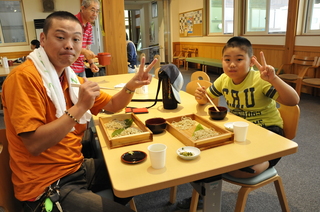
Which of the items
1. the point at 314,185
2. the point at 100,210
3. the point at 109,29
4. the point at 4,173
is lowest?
the point at 314,185

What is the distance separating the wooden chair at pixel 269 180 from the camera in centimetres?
133

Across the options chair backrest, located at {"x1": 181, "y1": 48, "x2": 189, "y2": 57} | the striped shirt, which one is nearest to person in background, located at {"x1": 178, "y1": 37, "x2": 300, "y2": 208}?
the striped shirt

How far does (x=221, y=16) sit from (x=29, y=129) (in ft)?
24.7

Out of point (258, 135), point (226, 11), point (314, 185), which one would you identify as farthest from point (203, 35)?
point (258, 135)

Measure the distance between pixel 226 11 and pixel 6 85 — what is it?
7250 millimetres

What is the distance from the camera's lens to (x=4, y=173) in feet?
3.64

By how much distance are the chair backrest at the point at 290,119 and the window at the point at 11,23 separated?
8.27 m

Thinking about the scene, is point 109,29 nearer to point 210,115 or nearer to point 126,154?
point 210,115

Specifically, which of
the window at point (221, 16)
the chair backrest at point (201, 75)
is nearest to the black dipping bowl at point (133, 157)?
the chair backrest at point (201, 75)

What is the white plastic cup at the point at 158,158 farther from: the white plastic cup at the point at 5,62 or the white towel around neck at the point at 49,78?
the white plastic cup at the point at 5,62

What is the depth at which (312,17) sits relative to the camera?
471 centimetres

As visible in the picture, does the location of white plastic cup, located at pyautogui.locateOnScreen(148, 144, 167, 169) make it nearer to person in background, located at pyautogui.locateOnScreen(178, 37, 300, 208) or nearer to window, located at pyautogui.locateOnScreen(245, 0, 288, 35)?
person in background, located at pyautogui.locateOnScreen(178, 37, 300, 208)

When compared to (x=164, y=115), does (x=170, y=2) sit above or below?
above

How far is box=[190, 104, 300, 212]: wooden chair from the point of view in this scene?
4.35 feet
